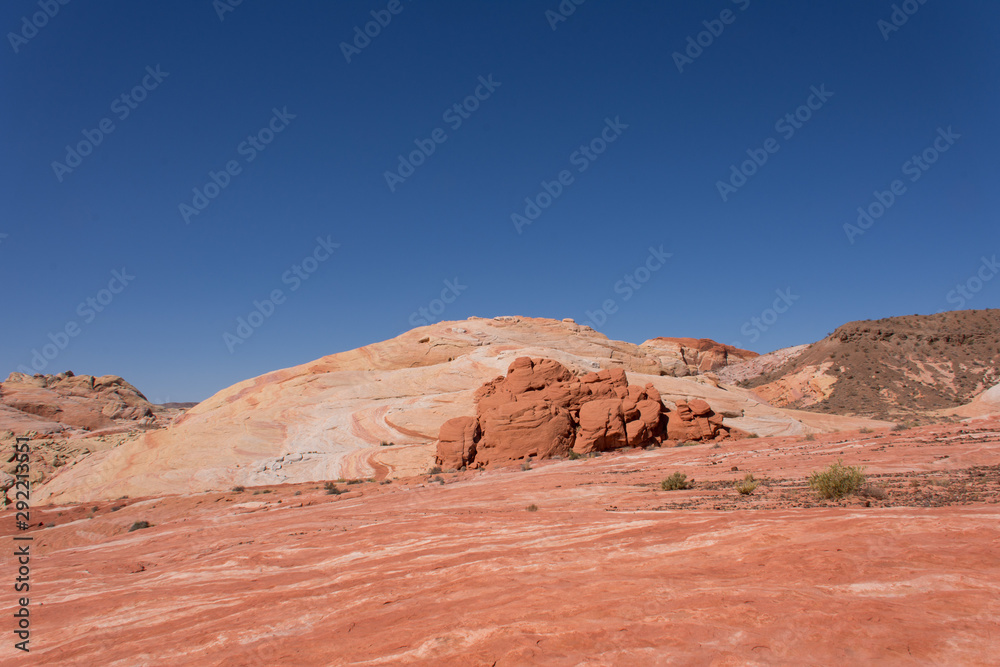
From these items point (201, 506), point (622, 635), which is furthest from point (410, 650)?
point (201, 506)

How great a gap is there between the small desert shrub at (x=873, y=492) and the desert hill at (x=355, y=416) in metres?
19.1

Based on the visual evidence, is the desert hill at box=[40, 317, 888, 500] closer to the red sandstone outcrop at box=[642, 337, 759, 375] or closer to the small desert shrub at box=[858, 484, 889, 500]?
the red sandstone outcrop at box=[642, 337, 759, 375]

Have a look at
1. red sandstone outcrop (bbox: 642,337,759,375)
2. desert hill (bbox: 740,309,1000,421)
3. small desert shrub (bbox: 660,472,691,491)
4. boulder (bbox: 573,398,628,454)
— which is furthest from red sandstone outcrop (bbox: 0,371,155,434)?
desert hill (bbox: 740,309,1000,421)

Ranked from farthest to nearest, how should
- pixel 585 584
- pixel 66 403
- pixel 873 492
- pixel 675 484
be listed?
pixel 66 403 → pixel 675 484 → pixel 873 492 → pixel 585 584

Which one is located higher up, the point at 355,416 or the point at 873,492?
the point at 355,416

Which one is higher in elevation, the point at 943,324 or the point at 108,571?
the point at 943,324

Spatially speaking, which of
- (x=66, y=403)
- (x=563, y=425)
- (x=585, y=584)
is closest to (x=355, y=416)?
(x=563, y=425)

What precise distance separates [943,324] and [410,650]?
245 ft

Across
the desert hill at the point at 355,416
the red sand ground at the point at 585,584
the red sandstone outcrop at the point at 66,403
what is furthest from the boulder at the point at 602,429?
the red sandstone outcrop at the point at 66,403

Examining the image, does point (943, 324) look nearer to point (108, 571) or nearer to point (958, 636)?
point (958, 636)

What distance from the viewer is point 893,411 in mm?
44844

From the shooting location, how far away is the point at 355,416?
30812 mm

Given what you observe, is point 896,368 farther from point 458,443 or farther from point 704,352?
point 458,443

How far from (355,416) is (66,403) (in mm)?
50081
